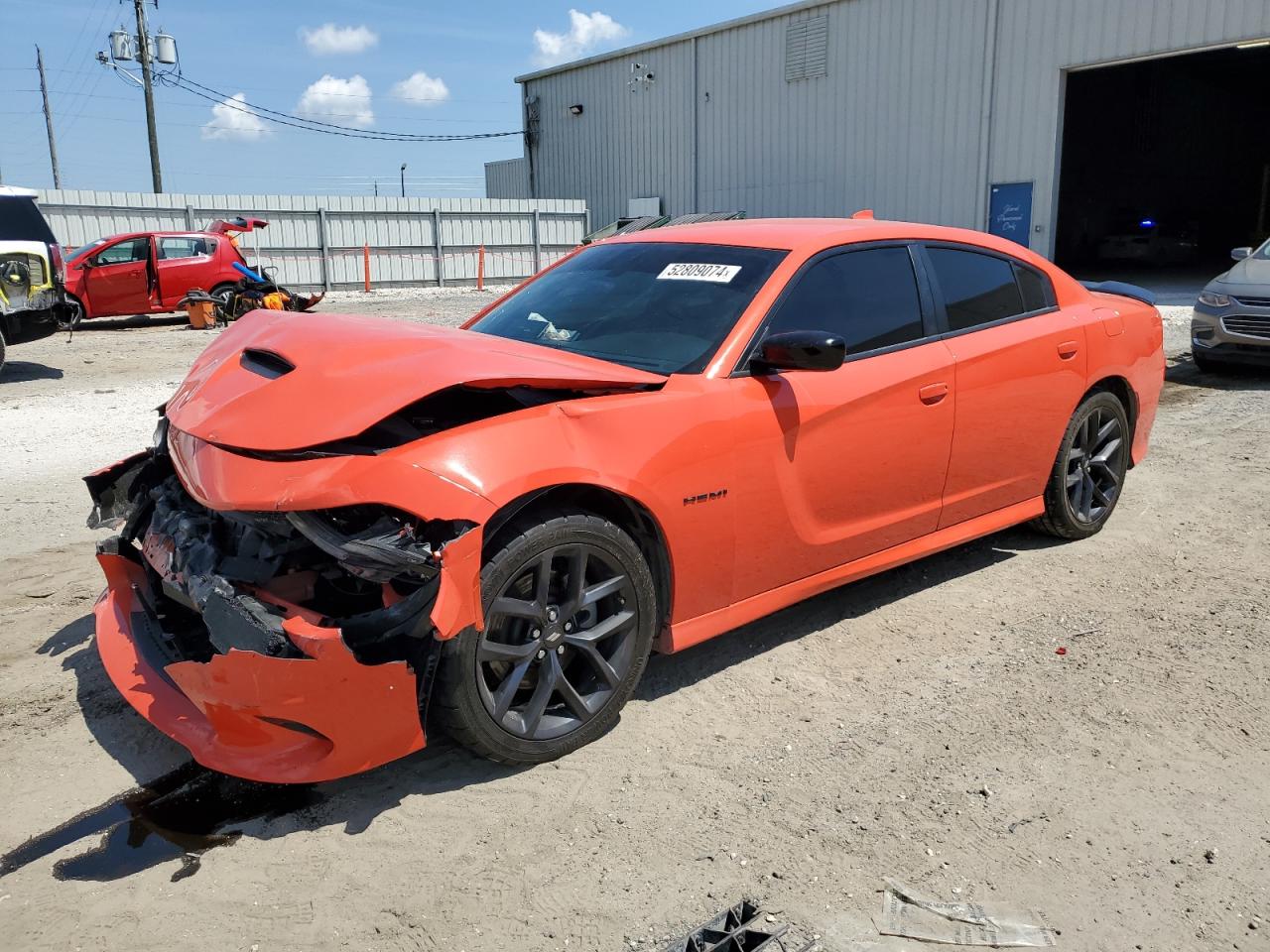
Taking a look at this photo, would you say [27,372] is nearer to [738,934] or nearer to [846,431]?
[846,431]

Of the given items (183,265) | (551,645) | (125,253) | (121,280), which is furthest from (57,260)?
(551,645)

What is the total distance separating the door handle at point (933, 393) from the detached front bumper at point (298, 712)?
233 centimetres

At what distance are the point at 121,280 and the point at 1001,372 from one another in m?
16.2

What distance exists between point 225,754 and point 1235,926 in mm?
2596

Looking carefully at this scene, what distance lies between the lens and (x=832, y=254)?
154 inches

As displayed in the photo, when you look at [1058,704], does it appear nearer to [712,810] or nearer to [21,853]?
[712,810]

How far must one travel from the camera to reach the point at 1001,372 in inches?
171

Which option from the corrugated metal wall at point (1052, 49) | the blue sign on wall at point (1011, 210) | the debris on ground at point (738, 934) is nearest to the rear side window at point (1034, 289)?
the debris on ground at point (738, 934)

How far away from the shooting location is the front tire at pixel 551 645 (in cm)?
282

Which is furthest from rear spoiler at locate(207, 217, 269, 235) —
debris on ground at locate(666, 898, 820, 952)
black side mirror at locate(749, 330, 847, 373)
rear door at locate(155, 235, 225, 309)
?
debris on ground at locate(666, 898, 820, 952)

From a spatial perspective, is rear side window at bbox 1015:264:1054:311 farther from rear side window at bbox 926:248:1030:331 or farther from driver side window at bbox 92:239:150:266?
driver side window at bbox 92:239:150:266

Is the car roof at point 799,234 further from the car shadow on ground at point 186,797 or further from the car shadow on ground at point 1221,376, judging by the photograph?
the car shadow on ground at point 1221,376

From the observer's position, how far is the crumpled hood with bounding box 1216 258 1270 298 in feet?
31.5

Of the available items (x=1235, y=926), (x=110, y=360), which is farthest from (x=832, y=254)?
(x=110, y=360)
